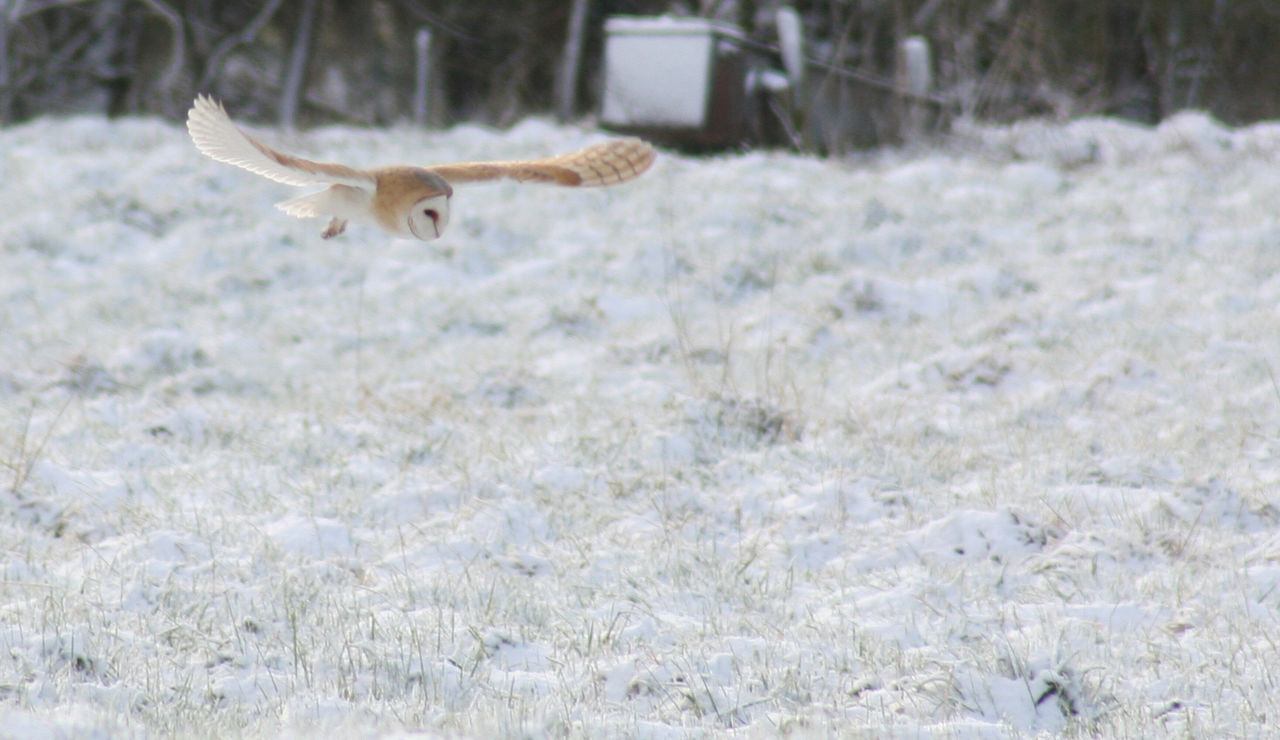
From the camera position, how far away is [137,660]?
289 cm

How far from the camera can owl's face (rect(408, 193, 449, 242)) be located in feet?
5.31

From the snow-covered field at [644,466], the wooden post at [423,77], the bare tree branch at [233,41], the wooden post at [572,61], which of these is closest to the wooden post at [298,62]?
the bare tree branch at [233,41]

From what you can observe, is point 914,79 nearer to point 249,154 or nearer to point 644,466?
point 644,466

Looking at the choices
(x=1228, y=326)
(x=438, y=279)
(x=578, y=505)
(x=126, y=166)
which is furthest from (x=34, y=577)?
(x=126, y=166)

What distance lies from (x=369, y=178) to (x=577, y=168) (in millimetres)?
493

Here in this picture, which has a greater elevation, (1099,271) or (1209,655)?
(1099,271)

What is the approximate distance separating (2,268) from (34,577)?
474cm

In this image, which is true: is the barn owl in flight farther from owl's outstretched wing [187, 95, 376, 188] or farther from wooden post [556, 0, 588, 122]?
wooden post [556, 0, 588, 122]

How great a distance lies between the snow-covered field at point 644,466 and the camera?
2824 millimetres

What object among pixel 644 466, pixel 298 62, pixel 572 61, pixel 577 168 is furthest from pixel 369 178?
pixel 298 62

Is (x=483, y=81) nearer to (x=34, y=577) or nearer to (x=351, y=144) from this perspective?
(x=351, y=144)

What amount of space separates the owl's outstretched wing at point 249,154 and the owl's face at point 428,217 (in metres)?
0.13

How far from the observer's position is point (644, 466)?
4430 mm

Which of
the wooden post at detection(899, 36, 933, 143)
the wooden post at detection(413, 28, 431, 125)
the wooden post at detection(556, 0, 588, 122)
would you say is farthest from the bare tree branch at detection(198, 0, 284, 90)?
the wooden post at detection(899, 36, 933, 143)
